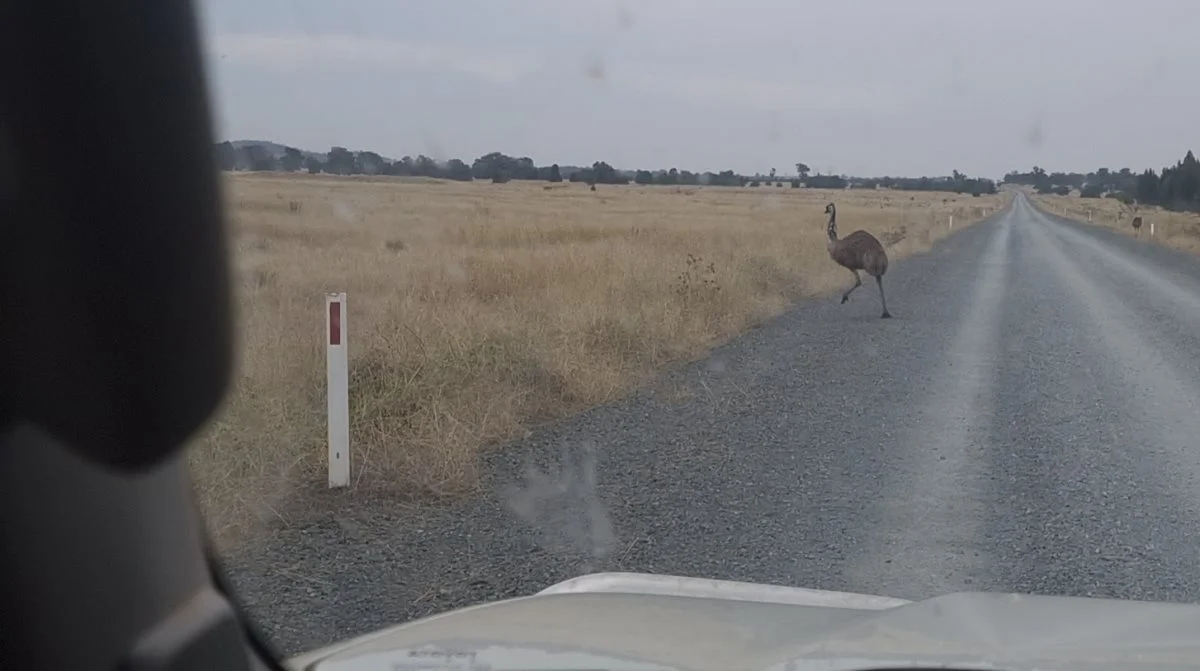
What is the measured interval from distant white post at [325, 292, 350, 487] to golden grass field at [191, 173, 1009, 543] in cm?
14

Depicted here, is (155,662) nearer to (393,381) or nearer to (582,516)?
(582,516)

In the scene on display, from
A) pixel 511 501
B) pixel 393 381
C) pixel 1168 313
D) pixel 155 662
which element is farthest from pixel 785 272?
pixel 155 662

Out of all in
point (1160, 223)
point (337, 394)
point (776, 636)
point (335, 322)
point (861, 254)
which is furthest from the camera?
point (1160, 223)

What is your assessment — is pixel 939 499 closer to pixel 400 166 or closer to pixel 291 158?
pixel 291 158

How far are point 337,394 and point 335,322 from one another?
0.36 metres

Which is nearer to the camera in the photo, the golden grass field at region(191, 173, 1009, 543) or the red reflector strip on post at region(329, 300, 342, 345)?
the golden grass field at region(191, 173, 1009, 543)

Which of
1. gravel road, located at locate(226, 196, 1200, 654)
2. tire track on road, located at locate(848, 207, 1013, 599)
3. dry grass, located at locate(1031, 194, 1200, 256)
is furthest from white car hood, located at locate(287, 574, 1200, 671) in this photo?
dry grass, located at locate(1031, 194, 1200, 256)

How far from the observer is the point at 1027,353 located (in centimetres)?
1144

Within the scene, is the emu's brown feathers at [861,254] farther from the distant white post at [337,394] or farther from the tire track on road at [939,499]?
the distant white post at [337,394]

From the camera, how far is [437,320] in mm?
9695

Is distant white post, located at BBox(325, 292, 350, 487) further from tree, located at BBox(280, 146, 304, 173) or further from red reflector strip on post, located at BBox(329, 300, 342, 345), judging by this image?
tree, located at BBox(280, 146, 304, 173)

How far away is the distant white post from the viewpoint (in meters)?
6.16

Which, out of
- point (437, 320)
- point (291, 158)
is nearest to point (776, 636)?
point (291, 158)

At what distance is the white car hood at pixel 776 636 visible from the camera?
257 centimetres
